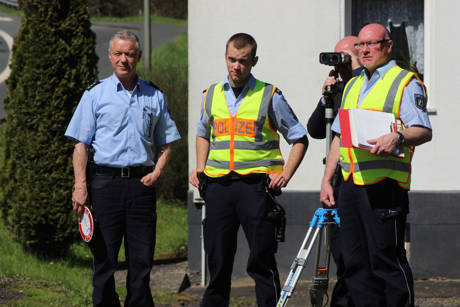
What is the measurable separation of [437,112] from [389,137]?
12.3ft

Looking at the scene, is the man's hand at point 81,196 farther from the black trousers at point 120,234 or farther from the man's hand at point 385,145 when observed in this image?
the man's hand at point 385,145

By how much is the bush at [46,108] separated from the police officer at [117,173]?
10.2 feet

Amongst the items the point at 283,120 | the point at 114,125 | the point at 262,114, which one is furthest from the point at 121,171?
the point at 283,120

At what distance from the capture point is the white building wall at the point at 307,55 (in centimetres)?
800

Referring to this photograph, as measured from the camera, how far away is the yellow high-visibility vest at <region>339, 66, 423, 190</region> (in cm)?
469

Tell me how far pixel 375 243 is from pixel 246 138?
107 cm

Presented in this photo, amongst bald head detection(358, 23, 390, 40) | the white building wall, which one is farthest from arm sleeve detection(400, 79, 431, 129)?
the white building wall

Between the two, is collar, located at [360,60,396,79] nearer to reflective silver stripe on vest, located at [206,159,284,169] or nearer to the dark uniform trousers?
the dark uniform trousers

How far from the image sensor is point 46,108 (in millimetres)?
8266

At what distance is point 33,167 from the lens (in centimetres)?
834

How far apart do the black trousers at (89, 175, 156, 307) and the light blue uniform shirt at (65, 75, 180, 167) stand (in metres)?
0.16

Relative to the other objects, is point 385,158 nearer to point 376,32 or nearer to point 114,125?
point 376,32

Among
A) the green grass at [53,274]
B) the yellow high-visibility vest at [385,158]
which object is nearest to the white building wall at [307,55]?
the green grass at [53,274]

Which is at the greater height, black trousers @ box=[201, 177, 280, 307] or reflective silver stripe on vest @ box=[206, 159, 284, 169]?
reflective silver stripe on vest @ box=[206, 159, 284, 169]
